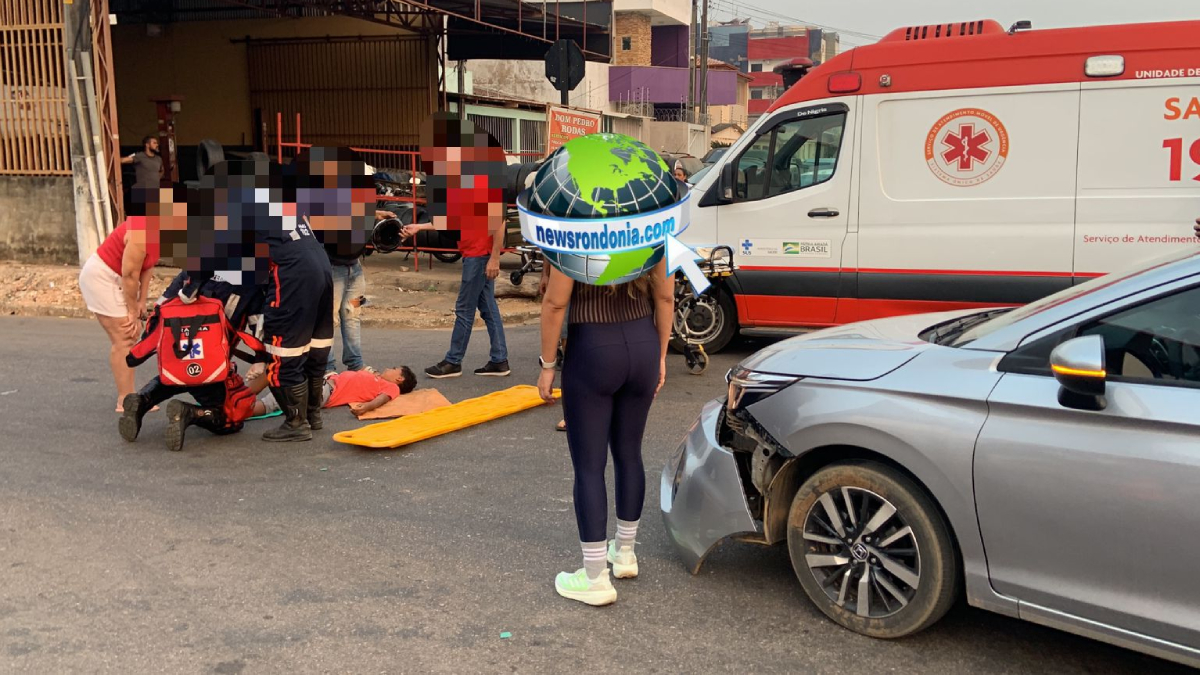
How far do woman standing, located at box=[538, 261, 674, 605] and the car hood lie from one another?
474 mm

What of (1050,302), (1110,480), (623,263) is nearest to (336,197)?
(623,263)

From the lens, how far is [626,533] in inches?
158

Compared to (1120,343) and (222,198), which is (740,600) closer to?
(1120,343)

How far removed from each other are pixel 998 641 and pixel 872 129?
483 cm

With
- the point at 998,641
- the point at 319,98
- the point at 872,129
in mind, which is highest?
the point at 319,98

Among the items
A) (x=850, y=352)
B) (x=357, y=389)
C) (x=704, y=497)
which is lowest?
(x=357, y=389)

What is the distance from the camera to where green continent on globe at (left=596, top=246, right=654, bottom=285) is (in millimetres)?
3469

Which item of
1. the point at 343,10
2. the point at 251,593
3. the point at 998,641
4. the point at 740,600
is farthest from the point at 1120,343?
the point at 343,10

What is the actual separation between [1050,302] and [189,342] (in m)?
4.67

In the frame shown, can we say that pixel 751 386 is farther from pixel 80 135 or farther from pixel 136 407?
pixel 80 135

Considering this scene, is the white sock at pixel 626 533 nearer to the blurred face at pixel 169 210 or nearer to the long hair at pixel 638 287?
the long hair at pixel 638 287

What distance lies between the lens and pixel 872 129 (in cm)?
751

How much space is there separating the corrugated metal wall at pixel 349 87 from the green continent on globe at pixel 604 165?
1740 centimetres

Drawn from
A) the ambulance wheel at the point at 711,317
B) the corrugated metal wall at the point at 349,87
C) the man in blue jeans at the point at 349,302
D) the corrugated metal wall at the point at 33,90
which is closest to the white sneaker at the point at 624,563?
the man in blue jeans at the point at 349,302
